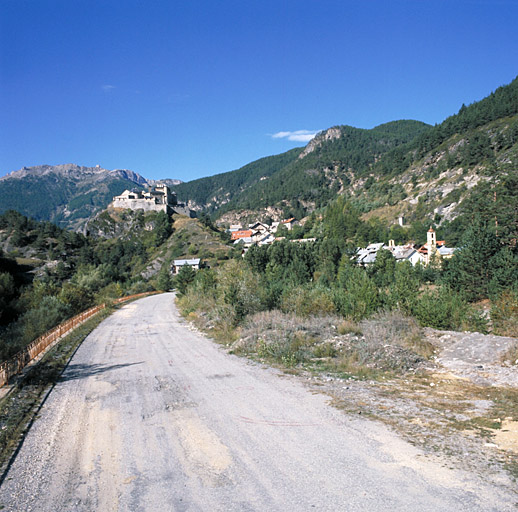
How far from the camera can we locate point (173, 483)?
16.6 feet

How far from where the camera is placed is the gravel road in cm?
459

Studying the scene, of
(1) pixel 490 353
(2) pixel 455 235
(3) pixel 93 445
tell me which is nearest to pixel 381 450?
(3) pixel 93 445

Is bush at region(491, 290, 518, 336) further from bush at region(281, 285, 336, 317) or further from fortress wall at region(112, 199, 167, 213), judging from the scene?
fortress wall at region(112, 199, 167, 213)

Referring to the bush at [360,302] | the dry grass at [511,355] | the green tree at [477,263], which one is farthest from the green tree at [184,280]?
the dry grass at [511,355]

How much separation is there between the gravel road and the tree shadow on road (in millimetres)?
1393

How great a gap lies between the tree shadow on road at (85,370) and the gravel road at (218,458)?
4.57ft

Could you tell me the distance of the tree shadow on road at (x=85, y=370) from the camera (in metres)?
11.3

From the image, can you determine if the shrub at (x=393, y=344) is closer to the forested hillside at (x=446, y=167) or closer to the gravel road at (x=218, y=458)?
the gravel road at (x=218, y=458)

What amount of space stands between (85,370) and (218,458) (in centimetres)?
814

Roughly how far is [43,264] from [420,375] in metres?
97.0

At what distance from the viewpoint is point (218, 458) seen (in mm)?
5762

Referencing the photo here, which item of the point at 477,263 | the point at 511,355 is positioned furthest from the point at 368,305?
the point at 477,263

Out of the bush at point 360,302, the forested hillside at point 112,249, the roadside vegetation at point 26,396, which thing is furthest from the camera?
the forested hillside at point 112,249

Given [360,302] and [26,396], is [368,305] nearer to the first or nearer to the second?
[360,302]
